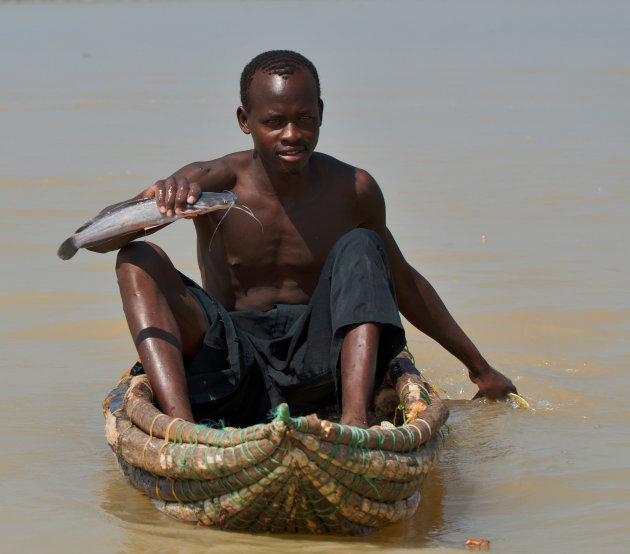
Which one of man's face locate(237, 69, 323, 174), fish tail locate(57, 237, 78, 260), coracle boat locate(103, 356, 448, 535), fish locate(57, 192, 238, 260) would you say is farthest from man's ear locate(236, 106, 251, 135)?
coracle boat locate(103, 356, 448, 535)

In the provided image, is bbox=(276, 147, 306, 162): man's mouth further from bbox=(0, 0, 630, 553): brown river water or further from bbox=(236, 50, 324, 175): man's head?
bbox=(0, 0, 630, 553): brown river water

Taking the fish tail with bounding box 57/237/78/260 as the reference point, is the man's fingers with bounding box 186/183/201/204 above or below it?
above

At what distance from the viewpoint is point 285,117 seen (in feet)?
11.6

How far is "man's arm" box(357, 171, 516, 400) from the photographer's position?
4.04m

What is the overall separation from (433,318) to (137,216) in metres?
1.42

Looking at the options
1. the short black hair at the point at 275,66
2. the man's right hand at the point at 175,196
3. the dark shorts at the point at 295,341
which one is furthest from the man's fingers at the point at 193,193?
the short black hair at the point at 275,66

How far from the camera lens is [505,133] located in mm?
10664

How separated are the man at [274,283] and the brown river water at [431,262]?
463mm

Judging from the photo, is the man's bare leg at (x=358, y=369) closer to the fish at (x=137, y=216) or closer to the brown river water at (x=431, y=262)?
the brown river water at (x=431, y=262)

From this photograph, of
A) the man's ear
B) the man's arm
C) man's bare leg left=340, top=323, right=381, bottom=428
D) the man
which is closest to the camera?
man's bare leg left=340, top=323, right=381, bottom=428

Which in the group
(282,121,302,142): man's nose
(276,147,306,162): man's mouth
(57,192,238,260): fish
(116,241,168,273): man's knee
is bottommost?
(116,241,168,273): man's knee

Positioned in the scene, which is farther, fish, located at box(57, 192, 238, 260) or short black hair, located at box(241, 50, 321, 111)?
short black hair, located at box(241, 50, 321, 111)

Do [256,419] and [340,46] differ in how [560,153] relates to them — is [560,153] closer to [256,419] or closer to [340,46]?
[256,419]

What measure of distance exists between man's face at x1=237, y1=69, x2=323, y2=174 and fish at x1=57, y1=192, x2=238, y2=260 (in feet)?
1.31
